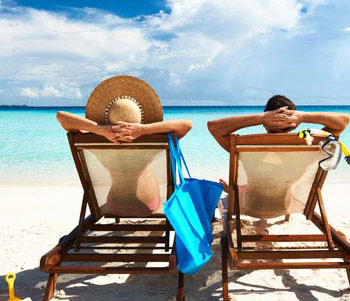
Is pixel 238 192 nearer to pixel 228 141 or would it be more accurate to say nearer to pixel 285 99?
pixel 228 141

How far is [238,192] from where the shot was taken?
3.03 m

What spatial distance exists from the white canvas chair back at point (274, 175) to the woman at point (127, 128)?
533mm

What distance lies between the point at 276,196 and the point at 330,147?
72 centimetres

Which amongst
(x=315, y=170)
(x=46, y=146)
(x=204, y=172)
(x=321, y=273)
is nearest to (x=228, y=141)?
(x=315, y=170)

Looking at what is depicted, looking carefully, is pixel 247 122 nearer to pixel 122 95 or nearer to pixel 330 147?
pixel 330 147

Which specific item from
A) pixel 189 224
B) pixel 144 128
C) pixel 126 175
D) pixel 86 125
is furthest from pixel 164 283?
pixel 86 125

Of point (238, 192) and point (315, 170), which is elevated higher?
point (315, 170)

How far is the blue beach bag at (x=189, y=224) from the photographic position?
2453 mm

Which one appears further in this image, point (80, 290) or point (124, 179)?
point (124, 179)

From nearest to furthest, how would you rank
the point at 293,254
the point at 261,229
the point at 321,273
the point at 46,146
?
the point at 293,254 → the point at 321,273 → the point at 261,229 → the point at 46,146

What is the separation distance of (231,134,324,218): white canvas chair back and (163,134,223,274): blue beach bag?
44cm

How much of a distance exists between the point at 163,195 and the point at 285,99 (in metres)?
1.24

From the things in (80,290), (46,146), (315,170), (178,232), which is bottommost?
(46,146)

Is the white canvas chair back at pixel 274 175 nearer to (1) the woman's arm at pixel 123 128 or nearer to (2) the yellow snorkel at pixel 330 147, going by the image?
(2) the yellow snorkel at pixel 330 147
